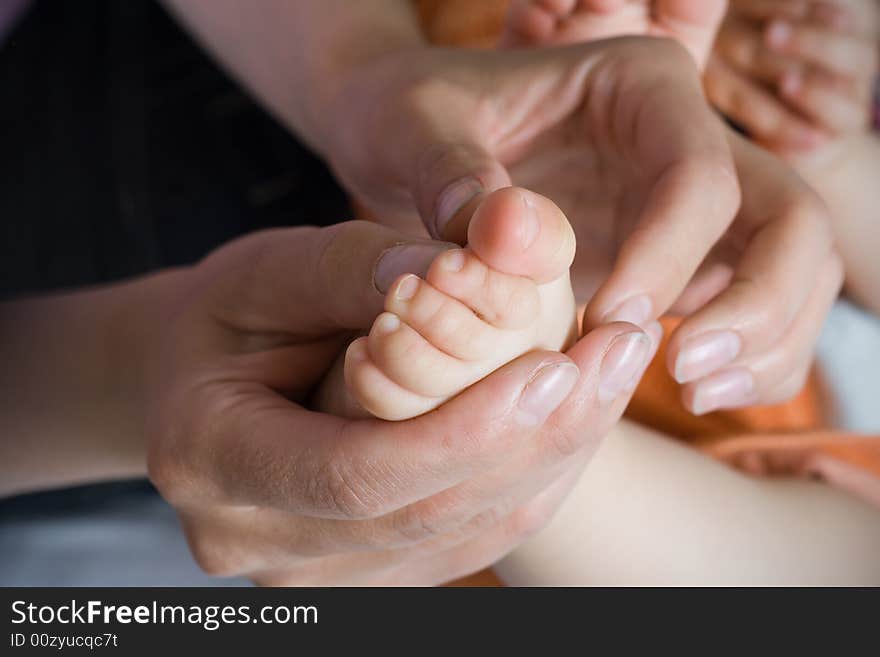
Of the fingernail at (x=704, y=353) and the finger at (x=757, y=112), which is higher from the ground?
the finger at (x=757, y=112)

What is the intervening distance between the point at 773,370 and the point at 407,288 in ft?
1.01

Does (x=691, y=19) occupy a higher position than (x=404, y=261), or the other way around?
(x=691, y=19)

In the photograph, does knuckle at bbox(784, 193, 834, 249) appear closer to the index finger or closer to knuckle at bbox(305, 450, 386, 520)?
the index finger

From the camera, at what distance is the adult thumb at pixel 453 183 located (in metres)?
0.38

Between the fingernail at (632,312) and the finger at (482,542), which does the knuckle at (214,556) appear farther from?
the fingernail at (632,312)

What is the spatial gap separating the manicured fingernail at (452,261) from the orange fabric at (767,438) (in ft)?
1.07

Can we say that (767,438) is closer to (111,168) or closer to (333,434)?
(333,434)

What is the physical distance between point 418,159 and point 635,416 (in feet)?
0.93

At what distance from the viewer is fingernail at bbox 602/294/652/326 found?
1.29ft

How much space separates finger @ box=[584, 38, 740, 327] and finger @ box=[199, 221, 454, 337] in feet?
0.33

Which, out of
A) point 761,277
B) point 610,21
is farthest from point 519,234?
point 610,21

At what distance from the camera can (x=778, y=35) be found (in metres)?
0.72

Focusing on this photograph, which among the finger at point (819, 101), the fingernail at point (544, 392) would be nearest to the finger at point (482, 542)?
the fingernail at point (544, 392)
